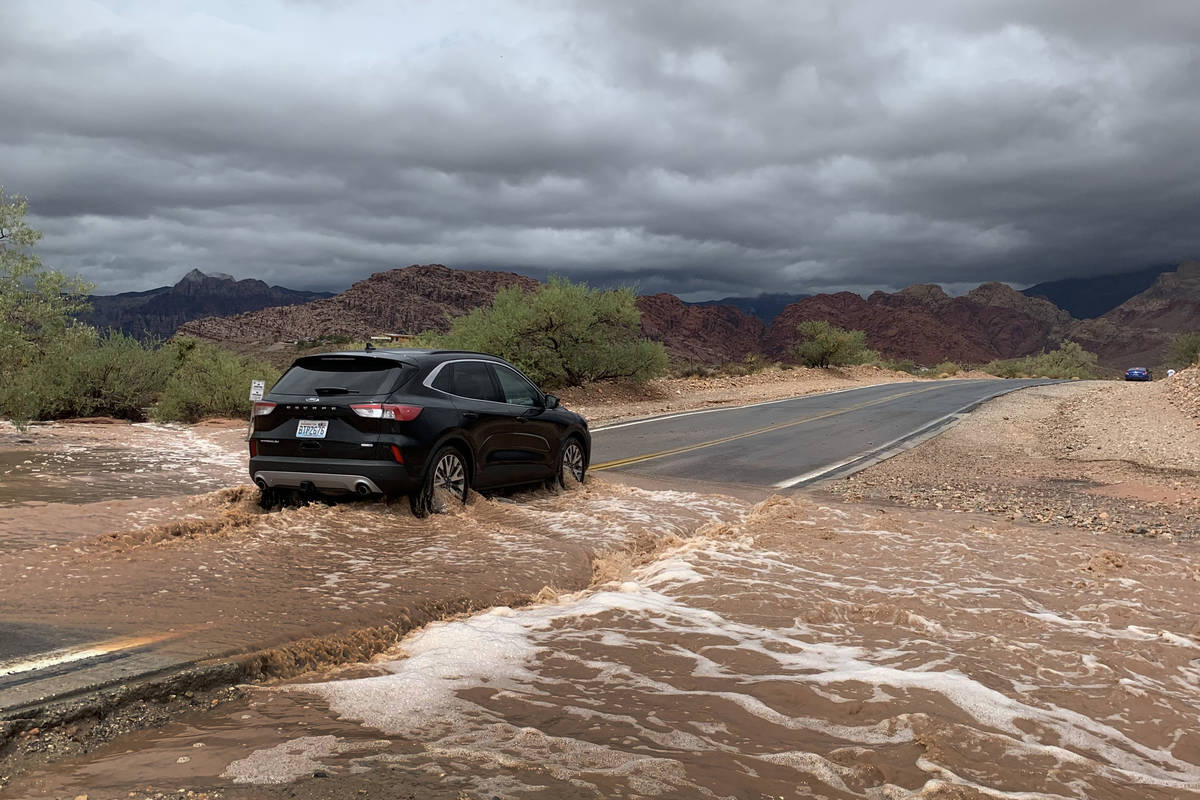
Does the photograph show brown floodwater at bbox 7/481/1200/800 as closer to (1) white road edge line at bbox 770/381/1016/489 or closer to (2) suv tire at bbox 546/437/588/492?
(2) suv tire at bbox 546/437/588/492

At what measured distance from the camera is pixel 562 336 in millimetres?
29219

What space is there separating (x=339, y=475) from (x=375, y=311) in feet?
390

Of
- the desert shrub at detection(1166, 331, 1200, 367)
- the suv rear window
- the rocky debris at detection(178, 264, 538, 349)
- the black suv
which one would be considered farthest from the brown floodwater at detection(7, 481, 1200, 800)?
the rocky debris at detection(178, 264, 538, 349)

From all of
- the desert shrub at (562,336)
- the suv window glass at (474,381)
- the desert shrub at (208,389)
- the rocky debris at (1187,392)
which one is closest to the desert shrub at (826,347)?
the rocky debris at (1187,392)

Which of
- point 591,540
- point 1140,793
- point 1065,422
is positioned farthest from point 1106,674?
point 1065,422

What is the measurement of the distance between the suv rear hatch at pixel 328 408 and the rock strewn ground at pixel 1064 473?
6.28m

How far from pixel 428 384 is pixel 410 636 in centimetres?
363

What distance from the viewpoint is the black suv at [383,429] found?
25.4 feet

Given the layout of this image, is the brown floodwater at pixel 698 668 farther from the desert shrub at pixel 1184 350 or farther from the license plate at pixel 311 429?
the desert shrub at pixel 1184 350

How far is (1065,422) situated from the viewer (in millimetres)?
23094

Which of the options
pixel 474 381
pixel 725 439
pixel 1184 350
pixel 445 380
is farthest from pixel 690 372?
pixel 1184 350

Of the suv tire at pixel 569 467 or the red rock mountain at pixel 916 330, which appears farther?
the red rock mountain at pixel 916 330

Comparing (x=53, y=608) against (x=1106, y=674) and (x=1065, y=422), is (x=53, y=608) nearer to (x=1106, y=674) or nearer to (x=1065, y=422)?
(x=1106, y=674)

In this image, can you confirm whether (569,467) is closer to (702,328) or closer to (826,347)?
(826,347)
